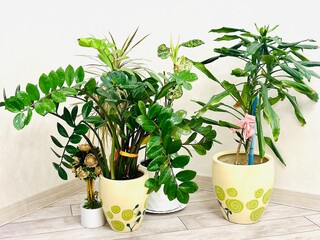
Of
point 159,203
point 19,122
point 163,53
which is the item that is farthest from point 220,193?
point 19,122

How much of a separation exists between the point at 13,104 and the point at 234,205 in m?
1.07

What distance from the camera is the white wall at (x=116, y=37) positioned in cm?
189

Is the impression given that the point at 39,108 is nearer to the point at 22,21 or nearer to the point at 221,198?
the point at 22,21

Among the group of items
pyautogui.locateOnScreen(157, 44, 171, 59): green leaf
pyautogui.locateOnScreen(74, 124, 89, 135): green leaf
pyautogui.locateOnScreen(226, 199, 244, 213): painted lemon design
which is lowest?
pyautogui.locateOnScreen(226, 199, 244, 213): painted lemon design

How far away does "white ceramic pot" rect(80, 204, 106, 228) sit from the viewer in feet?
6.00

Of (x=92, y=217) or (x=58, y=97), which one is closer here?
(x=58, y=97)

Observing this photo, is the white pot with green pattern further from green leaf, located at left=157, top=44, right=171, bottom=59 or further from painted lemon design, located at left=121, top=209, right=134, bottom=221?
green leaf, located at left=157, top=44, right=171, bottom=59

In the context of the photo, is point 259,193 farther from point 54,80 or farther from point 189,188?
point 54,80

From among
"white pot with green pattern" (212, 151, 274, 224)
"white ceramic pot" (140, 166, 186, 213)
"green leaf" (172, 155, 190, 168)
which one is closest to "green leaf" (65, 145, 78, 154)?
"white ceramic pot" (140, 166, 186, 213)

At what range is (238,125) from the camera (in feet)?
5.96

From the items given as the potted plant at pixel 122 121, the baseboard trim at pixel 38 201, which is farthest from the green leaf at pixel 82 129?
the baseboard trim at pixel 38 201

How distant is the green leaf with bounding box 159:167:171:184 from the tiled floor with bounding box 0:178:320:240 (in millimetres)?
397

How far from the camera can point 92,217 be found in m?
1.83

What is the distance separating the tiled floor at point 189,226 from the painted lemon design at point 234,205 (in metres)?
0.08
